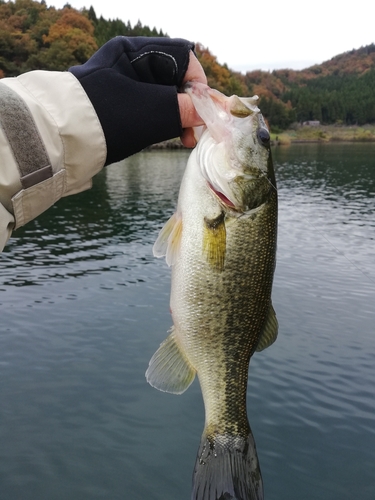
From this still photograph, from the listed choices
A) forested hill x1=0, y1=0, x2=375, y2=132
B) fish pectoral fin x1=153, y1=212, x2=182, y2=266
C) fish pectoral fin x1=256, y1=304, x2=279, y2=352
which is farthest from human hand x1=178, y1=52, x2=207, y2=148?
forested hill x1=0, y1=0, x2=375, y2=132

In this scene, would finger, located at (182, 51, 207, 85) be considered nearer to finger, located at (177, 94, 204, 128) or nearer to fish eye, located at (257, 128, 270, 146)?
finger, located at (177, 94, 204, 128)

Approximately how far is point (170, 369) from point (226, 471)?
646mm

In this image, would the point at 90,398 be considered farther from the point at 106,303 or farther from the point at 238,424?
the point at 238,424

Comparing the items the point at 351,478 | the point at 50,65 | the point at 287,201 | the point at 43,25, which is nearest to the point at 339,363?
the point at 351,478

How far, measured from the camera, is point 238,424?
295 cm

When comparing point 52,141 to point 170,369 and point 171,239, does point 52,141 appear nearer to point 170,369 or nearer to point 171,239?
point 171,239

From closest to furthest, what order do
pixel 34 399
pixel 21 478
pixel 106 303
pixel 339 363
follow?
pixel 21 478, pixel 34 399, pixel 339 363, pixel 106 303

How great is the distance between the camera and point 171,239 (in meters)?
2.89

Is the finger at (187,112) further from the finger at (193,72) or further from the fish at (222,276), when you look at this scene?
the finger at (193,72)

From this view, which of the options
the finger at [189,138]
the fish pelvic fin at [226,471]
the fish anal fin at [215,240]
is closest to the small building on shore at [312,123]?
the finger at [189,138]

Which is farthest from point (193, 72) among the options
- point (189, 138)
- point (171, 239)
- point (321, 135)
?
point (321, 135)

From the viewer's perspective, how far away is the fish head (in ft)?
9.11

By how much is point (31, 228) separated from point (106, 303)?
10197 mm

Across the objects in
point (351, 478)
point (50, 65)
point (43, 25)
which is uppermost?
point (43, 25)
